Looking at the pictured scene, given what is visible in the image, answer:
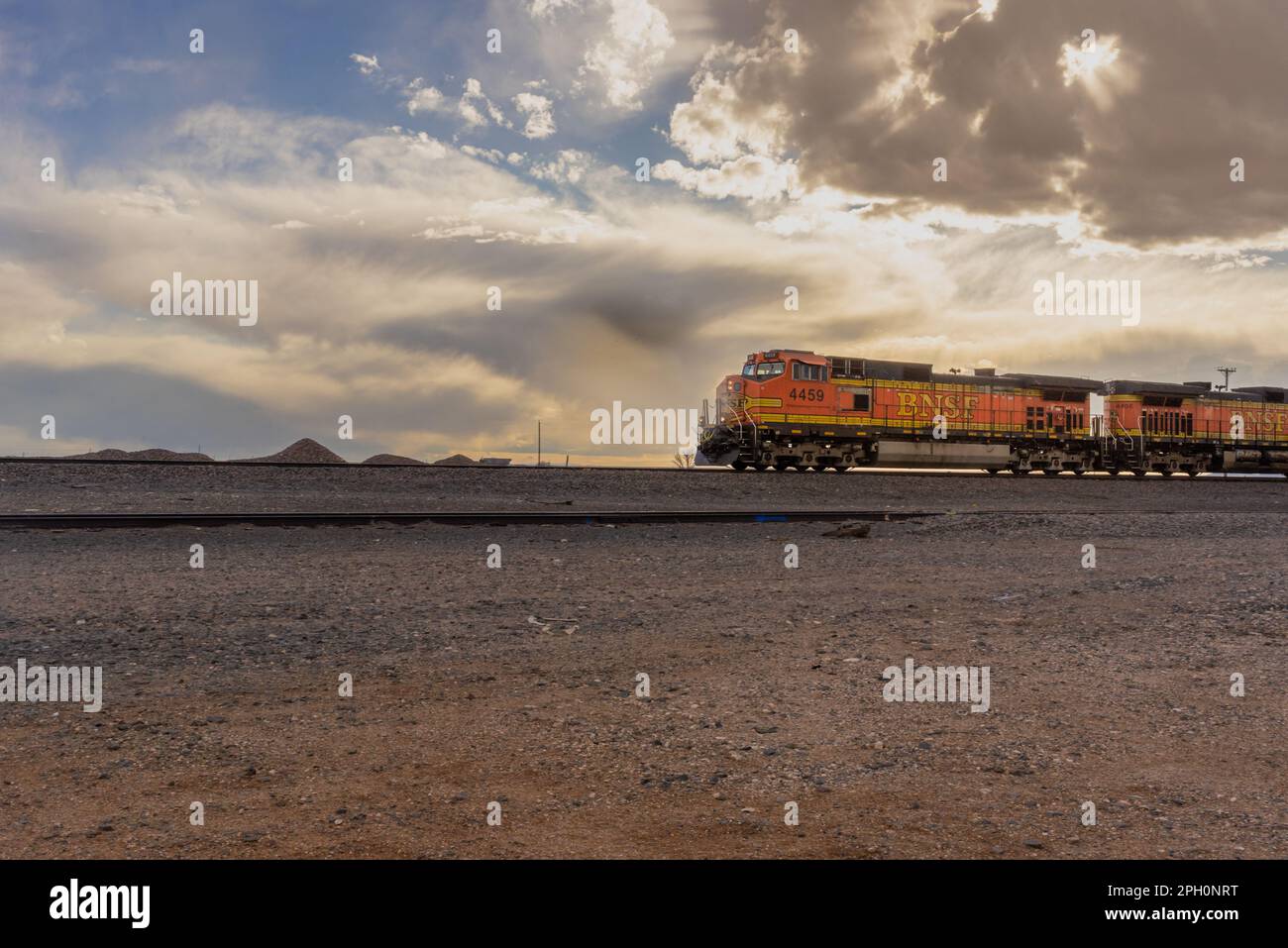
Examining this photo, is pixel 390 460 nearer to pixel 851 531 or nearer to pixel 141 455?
pixel 141 455

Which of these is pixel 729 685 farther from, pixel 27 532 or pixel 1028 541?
pixel 27 532

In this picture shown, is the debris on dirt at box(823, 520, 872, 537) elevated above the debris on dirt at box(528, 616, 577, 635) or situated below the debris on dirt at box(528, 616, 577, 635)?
above

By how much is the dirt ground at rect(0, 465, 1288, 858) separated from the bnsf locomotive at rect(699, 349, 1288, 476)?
15135mm

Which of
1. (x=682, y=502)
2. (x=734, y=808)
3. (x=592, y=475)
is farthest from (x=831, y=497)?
(x=734, y=808)

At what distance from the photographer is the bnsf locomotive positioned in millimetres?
31250

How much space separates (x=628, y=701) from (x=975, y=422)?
32.2 metres

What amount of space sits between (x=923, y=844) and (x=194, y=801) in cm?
428

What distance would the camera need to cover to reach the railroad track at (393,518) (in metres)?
16.7

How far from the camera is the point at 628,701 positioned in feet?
23.7
